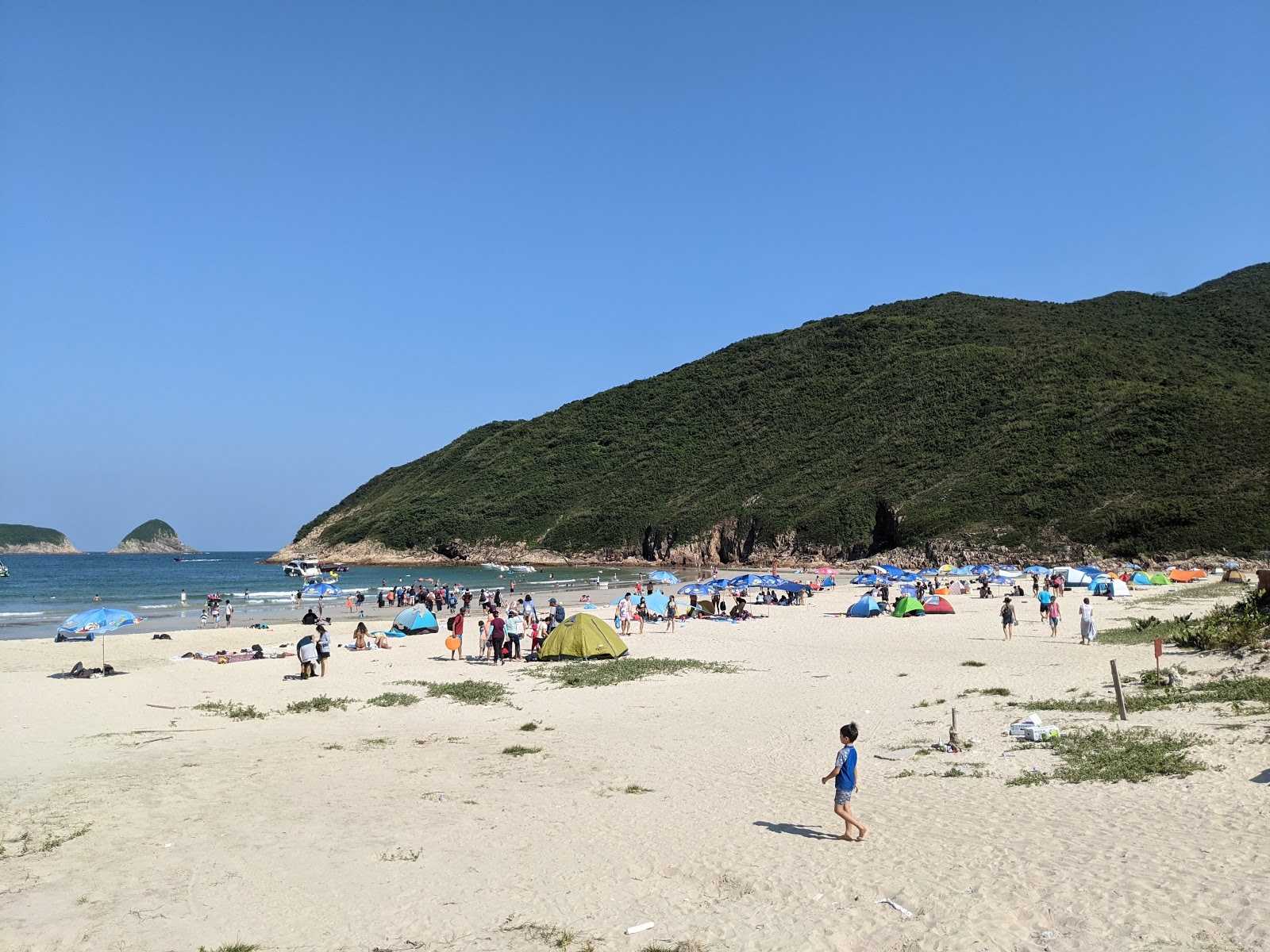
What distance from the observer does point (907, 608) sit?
34219 mm

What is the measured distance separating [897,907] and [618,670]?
14.5 m

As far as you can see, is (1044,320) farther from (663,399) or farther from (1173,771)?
(1173,771)

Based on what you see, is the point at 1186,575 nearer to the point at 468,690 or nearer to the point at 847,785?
the point at 468,690

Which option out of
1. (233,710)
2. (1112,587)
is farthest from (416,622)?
(1112,587)

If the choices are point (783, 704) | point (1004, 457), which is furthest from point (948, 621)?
point (1004, 457)

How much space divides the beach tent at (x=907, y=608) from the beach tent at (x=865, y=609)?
804 mm

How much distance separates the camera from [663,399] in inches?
5438

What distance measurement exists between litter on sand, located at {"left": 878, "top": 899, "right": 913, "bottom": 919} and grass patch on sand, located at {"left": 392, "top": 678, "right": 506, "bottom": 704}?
11516mm

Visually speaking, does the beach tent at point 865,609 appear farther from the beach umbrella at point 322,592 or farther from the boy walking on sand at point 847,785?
the beach umbrella at point 322,592

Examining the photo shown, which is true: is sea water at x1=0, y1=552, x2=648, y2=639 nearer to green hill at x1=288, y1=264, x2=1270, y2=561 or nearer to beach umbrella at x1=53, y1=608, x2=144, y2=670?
green hill at x1=288, y1=264, x2=1270, y2=561

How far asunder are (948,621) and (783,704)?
58.8 feet

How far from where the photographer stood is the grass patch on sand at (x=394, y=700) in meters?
17.3

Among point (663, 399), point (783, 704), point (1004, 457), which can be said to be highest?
point (663, 399)

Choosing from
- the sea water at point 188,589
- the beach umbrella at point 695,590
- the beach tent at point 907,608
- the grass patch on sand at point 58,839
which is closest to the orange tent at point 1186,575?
the beach tent at point 907,608
